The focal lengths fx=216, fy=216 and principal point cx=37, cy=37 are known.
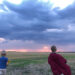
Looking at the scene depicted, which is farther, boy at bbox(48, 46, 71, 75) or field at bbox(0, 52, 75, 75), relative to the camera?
field at bbox(0, 52, 75, 75)

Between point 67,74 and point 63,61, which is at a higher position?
point 63,61

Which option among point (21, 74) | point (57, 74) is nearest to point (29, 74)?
point (21, 74)

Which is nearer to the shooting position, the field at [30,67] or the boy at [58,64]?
the boy at [58,64]

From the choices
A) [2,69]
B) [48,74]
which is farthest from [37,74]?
[2,69]

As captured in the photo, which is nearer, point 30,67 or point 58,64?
point 58,64

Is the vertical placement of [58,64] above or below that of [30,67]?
above

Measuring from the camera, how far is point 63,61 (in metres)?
8.40

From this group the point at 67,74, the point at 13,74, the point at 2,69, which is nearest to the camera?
the point at 67,74

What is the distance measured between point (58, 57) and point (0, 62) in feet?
10.8

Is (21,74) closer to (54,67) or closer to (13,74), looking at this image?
(13,74)

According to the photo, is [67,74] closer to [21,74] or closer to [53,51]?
[53,51]

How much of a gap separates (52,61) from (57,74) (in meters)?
0.55

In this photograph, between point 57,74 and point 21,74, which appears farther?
point 21,74

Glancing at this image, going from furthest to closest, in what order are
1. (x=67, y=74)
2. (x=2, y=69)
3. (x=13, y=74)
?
(x=13, y=74) → (x=2, y=69) → (x=67, y=74)
